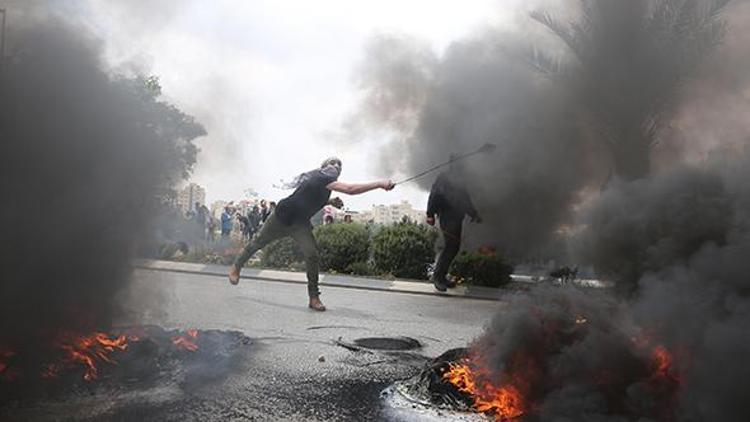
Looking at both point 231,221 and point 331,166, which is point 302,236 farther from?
point 231,221

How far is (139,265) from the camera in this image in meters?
5.16

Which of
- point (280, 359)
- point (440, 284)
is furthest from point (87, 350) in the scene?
point (440, 284)

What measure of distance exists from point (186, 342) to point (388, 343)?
1.81m

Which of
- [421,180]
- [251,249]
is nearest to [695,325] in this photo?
[251,249]

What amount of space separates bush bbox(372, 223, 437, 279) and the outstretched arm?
556 centimetres

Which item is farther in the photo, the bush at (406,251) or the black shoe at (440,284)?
the bush at (406,251)

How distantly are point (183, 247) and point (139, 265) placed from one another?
1025 cm

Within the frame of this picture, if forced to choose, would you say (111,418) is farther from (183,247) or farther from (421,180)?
(183,247)

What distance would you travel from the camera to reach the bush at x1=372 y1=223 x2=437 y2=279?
11812 millimetres

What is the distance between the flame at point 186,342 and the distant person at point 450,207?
4821mm

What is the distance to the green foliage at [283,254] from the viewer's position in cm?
1341

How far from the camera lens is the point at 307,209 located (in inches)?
277

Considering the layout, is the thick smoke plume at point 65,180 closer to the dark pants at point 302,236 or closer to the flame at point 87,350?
the flame at point 87,350

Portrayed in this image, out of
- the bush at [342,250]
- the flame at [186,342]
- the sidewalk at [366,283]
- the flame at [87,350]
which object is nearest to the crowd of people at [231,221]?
the sidewalk at [366,283]
